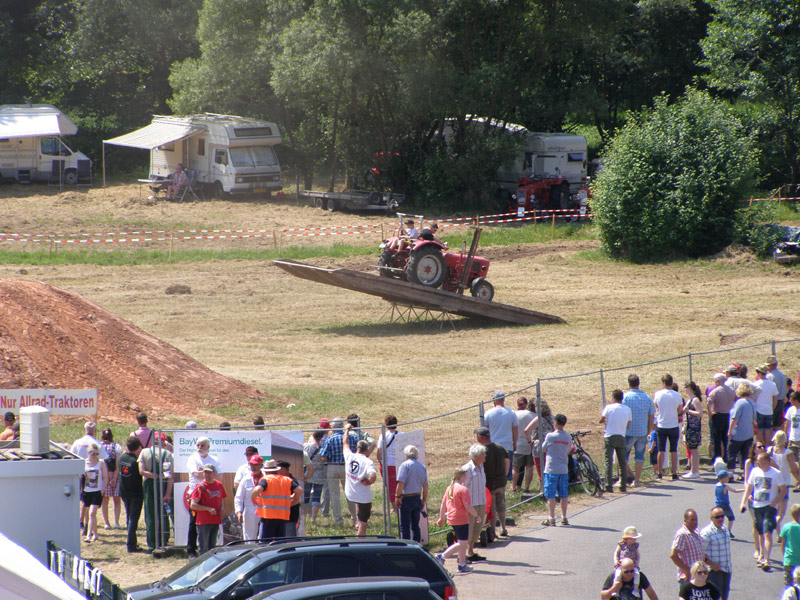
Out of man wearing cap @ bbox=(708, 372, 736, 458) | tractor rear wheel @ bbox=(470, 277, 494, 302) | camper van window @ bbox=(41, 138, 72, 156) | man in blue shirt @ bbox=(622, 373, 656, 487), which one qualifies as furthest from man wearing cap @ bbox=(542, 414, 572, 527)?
camper van window @ bbox=(41, 138, 72, 156)

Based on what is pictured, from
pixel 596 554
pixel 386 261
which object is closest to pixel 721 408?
pixel 596 554

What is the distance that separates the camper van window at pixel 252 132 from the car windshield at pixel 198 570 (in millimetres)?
34589

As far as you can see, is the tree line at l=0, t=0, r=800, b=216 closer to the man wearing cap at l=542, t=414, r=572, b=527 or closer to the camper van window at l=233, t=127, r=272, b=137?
the camper van window at l=233, t=127, r=272, b=137

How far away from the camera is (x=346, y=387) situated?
17562mm

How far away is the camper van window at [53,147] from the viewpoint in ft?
142

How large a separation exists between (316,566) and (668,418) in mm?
7092

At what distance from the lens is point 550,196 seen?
131ft

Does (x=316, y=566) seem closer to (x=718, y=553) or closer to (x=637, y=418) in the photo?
(x=718, y=553)

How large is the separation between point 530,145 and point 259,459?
33.4m

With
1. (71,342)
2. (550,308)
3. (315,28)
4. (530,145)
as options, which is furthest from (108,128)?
(71,342)

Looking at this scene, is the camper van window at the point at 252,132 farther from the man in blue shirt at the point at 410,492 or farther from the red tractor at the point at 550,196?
the man in blue shirt at the point at 410,492

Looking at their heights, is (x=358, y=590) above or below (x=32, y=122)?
below

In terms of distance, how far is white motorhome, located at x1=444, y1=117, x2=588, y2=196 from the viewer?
40406 mm

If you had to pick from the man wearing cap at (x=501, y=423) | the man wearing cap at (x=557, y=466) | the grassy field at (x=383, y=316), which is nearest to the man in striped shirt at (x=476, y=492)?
the man wearing cap at (x=557, y=466)
